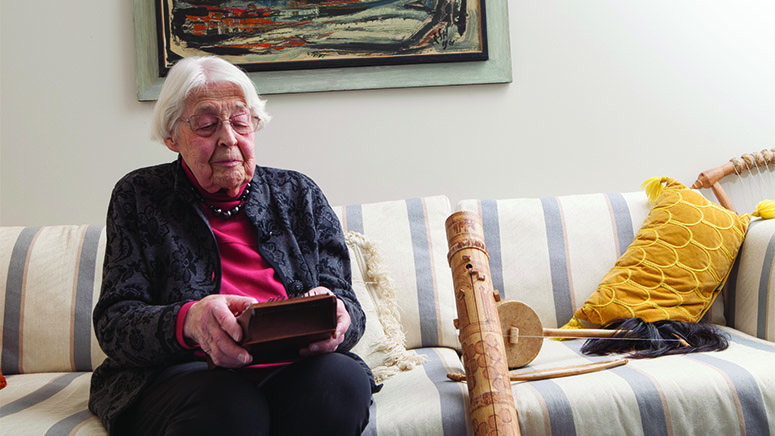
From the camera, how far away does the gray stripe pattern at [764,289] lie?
5.63 ft

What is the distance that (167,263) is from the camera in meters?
1.32

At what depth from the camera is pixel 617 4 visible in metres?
2.31

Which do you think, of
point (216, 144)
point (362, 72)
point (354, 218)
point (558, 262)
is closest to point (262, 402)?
point (216, 144)

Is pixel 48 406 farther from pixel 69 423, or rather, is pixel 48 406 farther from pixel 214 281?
pixel 214 281

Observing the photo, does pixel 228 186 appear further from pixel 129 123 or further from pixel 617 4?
pixel 617 4

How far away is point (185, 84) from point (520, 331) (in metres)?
0.98

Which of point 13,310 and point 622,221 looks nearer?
point 13,310

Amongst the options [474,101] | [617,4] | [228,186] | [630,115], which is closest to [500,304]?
[228,186]

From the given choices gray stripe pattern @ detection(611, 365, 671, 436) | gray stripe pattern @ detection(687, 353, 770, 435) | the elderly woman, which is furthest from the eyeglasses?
gray stripe pattern @ detection(687, 353, 770, 435)

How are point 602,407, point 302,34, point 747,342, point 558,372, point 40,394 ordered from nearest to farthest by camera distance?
1. point 602,407
2. point 558,372
3. point 40,394
4. point 747,342
5. point 302,34

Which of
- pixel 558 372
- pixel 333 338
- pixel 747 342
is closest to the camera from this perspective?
pixel 333 338

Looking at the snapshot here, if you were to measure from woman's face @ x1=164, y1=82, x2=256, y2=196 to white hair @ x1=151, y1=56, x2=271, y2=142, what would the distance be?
1cm

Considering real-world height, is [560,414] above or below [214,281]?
below

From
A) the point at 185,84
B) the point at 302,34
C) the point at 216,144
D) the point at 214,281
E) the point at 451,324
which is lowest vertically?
the point at 451,324
